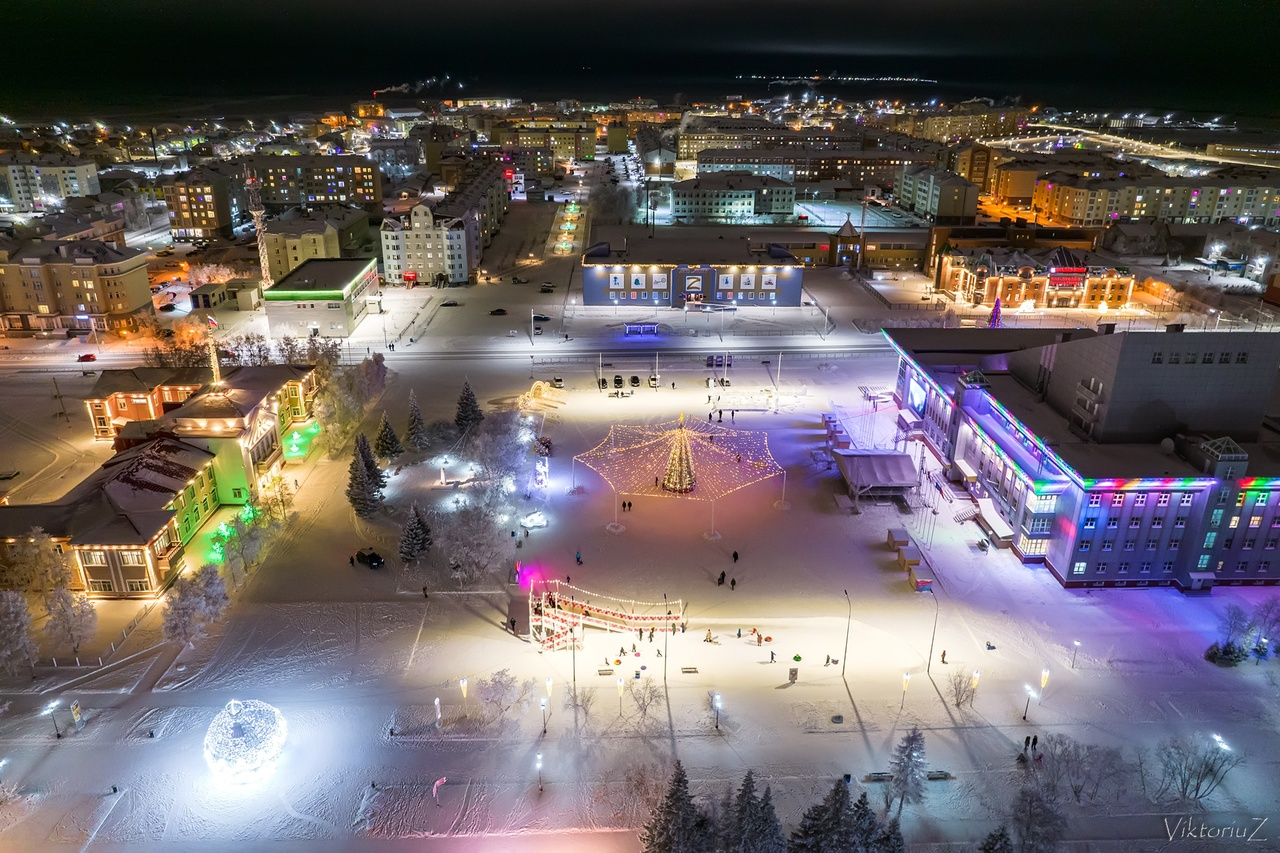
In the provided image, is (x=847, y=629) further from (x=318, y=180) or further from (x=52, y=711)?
(x=318, y=180)

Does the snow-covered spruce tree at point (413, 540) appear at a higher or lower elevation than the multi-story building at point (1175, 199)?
lower

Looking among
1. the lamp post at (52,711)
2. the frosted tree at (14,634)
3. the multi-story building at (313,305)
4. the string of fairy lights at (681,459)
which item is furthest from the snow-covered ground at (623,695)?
the multi-story building at (313,305)

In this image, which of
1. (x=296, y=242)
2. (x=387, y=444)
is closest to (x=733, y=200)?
(x=296, y=242)

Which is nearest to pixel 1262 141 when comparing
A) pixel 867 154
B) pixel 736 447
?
pixel 867 154

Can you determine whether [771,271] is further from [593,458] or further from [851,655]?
[851,655]

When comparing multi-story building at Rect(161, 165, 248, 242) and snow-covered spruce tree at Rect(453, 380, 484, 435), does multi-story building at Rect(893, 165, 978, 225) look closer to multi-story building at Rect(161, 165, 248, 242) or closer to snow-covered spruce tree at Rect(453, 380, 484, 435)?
snow-covered spruce tree at Rect(453, 380, 484, 435)

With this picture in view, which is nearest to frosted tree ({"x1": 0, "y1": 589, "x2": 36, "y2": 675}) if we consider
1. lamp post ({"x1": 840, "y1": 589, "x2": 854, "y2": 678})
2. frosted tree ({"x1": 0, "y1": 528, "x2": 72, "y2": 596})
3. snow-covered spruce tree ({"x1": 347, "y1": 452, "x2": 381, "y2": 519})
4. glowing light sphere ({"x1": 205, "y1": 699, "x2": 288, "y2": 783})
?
frosted tree ({"x1": 0, "y1": 528, "x2": 72, "y2": 596})

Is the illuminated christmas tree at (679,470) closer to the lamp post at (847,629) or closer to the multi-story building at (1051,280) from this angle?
the lamp post at (847,629)
